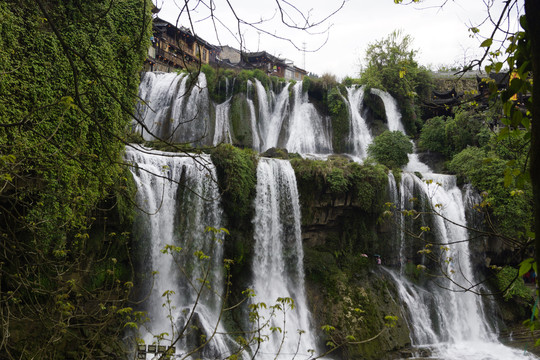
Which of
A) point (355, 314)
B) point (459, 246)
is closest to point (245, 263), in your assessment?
point (355, 314)

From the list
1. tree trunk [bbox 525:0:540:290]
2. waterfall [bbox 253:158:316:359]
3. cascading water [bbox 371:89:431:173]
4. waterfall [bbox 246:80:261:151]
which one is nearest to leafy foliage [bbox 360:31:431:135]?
cascading water [bbox 371:89:431:173]

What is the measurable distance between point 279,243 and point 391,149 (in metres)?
9.51

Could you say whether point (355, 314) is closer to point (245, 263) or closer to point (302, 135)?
point (245, 263)

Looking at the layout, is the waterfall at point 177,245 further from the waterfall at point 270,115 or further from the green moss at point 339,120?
the green moss at point 339,120

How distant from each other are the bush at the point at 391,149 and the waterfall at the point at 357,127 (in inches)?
77.9

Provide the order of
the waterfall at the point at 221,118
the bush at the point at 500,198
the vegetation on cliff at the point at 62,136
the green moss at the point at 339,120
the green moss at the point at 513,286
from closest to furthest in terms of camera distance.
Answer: the vegetation on cliff at the point at 62,136 < the green moss at the point at 513,286 < the bush at the point at 500,198 < the waterfall at the point at 221,118 < the green moss at the point at 339,120

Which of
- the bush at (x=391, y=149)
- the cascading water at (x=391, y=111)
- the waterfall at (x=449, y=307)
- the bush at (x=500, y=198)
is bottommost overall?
the waterfall at (x=449, y=307)

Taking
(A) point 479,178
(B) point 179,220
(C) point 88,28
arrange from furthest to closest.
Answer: (A) point 479,178 → (B) point 179,220 → (C) point 88,28

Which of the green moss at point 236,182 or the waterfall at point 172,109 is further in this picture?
the waterfall at point 172,109

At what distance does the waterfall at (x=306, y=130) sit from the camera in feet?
72.2

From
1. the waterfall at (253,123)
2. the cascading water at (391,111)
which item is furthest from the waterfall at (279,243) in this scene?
the cascading water at (391,111)

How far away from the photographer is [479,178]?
16469 mm

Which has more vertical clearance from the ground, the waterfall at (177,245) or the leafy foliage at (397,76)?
the leafy foliage at (397,76)

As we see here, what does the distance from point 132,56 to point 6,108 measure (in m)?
3.56
